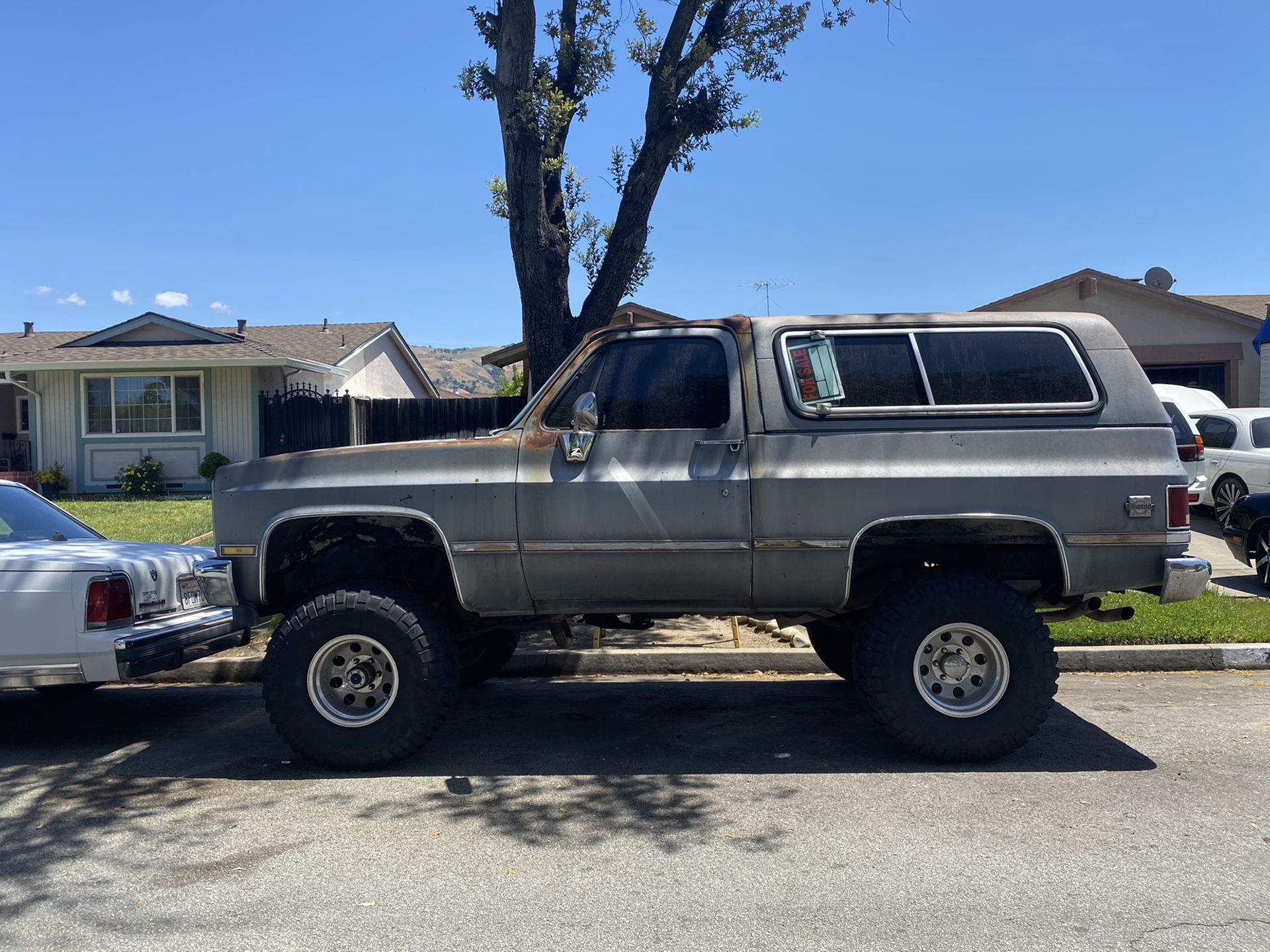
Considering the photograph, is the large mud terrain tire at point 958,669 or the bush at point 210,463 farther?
the bush at point 210,463

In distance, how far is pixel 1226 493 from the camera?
13922 mm

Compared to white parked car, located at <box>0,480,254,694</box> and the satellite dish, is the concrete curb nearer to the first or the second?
white parked car, located at <box>0,480,254,694</box>

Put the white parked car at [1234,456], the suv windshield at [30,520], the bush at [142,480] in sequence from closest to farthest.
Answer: the suv windshield at [30,520] → the white parked car at [1234,456] → the bush at [142,480]

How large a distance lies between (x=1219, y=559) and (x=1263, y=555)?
6.78 feet

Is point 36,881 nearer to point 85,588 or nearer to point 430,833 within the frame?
point 430,833

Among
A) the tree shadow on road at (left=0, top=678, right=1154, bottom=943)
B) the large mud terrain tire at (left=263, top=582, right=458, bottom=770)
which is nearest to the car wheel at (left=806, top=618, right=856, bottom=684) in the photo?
the tree shadow on road at (left=0, top=678, right=1154, bottom=943)

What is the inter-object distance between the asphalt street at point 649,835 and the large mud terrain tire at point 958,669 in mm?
206

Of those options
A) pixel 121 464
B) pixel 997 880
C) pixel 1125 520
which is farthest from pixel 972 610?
pixel 121 464

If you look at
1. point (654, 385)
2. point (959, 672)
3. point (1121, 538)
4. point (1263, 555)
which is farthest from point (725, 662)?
point (1263, 555)

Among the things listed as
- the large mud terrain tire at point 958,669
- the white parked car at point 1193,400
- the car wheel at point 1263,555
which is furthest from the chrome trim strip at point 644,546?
the white parked car at point 1193,400

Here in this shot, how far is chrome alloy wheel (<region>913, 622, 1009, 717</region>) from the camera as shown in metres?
5.18

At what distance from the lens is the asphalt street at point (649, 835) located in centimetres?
350

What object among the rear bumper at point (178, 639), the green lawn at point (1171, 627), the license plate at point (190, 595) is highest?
the license plate at point (190, 595)

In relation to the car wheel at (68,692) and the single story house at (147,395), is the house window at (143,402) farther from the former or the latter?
the car wheel at (68,692)
